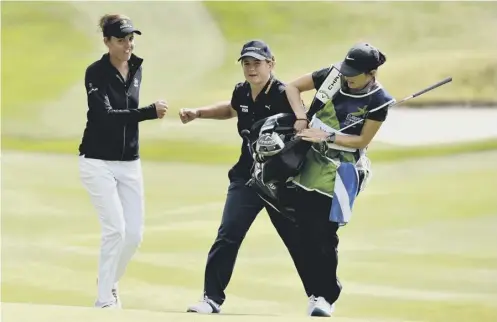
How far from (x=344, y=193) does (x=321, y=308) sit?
60 centimetres

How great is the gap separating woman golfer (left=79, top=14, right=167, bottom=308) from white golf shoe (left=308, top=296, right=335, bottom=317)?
1.11 meters

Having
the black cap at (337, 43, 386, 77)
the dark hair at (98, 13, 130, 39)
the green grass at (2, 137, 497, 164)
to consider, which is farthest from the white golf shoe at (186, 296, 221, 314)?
the green grass at (2, 137, 497, 164)

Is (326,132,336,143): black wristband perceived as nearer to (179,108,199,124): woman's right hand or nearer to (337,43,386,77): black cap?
(337,43,386,77): black cap

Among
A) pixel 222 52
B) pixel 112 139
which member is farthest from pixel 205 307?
pixel 222 52

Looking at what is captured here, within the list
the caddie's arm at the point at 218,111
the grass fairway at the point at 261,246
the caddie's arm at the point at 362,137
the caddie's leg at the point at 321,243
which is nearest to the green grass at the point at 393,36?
the grass fairway at the point at 261,246

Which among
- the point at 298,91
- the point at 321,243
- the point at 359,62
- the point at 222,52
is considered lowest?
the point at 321,243

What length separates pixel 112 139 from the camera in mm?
5816

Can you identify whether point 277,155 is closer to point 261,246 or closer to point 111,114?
point 111,114

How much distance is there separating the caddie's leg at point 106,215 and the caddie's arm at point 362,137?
4.27 feet

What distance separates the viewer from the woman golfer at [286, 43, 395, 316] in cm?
520

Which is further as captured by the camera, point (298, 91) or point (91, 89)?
point (91, 89)

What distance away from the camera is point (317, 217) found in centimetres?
534

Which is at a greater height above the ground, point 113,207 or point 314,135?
point 314,135

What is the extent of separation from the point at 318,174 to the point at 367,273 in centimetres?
291
